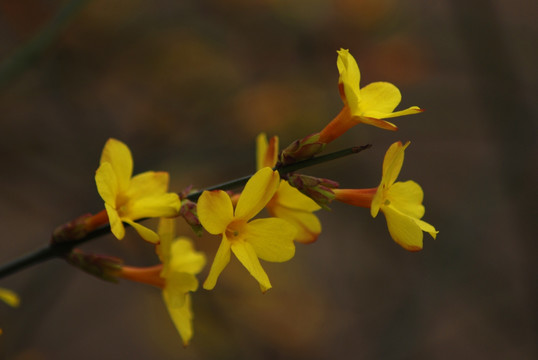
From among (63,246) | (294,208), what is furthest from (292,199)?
(63,246)

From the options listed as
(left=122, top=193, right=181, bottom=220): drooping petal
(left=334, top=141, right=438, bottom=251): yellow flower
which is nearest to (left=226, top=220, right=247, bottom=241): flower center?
(left=122, top=193, right=181, bottom=220): drooping petal

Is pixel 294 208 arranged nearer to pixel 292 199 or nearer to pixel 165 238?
pixel 292 199

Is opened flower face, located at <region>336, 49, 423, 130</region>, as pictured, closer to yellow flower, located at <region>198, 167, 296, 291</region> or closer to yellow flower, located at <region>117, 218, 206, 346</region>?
yellow flower, located at <region>198, 167, 296, 291</region>

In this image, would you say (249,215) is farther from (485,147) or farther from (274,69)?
(485,147)

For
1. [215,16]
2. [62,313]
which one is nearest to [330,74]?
[215,16]

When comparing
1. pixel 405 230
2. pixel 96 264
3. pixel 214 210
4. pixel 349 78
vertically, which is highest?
pixel 349 78
